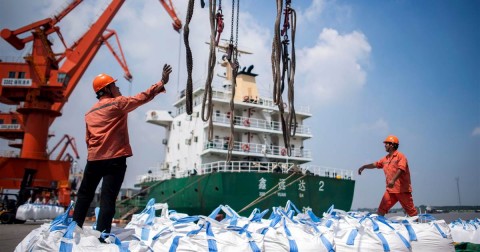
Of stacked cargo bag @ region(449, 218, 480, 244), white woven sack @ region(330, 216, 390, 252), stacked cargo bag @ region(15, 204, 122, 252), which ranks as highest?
stacked cargo bag @ region(15, 204, 122, 252)

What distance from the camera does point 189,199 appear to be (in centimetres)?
1335

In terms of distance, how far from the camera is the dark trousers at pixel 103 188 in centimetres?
248

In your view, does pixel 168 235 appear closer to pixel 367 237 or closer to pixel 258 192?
pixel 367 237

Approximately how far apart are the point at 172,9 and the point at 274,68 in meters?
19.0

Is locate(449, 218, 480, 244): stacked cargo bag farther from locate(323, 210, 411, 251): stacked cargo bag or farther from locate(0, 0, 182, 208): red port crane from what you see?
locate(0, 0, 182, 208): red port crane

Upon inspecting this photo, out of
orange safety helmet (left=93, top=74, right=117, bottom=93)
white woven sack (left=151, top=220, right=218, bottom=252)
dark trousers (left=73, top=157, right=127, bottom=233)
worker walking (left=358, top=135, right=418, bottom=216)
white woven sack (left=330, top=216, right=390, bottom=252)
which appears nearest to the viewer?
white woven sack (left=151, top=220, right=218, bottom=252)

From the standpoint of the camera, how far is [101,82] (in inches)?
107

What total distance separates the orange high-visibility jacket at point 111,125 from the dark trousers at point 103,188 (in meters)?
0.06

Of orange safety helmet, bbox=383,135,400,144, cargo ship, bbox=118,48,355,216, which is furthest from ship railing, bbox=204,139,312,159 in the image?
orange safety helmet, bbox=383,135,400,144

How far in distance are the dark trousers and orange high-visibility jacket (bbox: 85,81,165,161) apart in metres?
0.06

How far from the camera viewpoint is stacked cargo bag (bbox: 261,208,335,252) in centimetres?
258

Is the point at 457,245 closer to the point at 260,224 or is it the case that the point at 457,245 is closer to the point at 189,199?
the point at 260,224

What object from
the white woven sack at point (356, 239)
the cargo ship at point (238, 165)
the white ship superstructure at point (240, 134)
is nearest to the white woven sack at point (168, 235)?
the white woven sack at point (356, 239)

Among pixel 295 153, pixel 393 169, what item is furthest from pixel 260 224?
pixel 295 153
